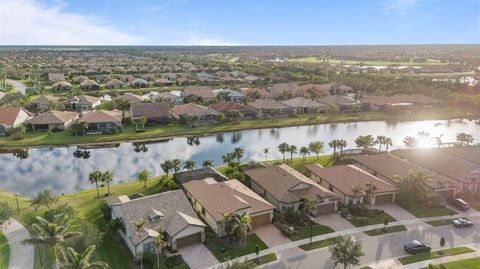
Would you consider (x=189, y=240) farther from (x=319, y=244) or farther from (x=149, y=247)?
(x=319, y=244)

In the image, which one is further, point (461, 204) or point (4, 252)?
point (461, 204)

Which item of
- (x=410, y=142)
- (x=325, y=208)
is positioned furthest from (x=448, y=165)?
(x=325, y=208)

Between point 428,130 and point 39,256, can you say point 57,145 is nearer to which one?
point 39,256

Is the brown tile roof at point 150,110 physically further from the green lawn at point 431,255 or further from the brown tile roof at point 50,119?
the green lawn at point 431,255

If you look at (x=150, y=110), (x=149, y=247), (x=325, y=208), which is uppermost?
(x=150, y=110)

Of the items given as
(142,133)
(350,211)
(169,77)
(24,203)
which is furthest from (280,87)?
(24,203)

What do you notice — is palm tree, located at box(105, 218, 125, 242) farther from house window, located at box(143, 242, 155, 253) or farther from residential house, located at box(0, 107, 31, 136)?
residential house, located at box(0, 107, 31, 136)
